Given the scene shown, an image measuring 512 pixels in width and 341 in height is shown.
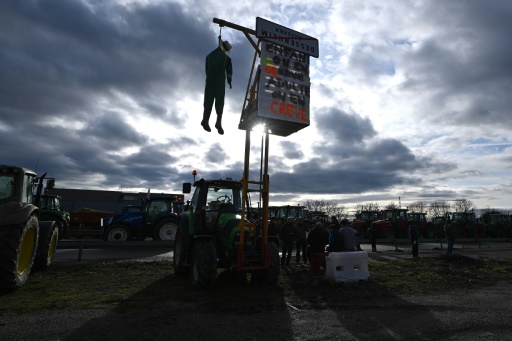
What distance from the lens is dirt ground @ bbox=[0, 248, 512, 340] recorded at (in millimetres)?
4160

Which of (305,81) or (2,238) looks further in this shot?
(305,81)

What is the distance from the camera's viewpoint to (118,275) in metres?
8.23

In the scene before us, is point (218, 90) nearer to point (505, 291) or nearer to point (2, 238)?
point (2, 238)

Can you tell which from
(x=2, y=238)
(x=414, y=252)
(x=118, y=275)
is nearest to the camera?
(x=2, y=238)

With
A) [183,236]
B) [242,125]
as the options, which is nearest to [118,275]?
[183,236]

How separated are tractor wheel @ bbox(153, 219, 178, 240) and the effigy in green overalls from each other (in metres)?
9.98

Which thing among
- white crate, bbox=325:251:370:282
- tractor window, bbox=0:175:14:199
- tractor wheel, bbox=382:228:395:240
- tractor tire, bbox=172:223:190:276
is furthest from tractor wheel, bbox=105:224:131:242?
tractor wheel, bbox=382:228:395:240

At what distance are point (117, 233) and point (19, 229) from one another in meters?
10.3


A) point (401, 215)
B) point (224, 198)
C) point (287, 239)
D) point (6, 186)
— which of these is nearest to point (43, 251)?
point (6, 186)

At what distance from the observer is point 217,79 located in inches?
248

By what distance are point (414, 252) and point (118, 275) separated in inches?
444

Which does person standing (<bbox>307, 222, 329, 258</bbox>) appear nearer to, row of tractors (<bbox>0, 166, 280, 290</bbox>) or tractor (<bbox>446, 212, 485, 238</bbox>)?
row of tractors (<bbox>0, 166, 280, 290</bbox>)

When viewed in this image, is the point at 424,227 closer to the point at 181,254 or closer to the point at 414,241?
the point at 414,241

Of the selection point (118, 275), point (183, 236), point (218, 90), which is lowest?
point (118, 275)
